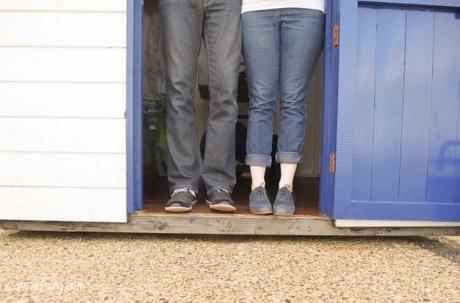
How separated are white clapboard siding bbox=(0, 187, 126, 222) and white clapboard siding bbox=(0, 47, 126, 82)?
475mm

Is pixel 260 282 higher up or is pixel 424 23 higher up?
pixel 424 23

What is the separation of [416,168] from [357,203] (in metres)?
0.30

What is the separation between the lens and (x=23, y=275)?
4.69ft

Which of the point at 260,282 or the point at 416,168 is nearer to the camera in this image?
the point at 260,282

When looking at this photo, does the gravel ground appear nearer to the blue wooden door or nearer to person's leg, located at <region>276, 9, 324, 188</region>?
the blue wooden door

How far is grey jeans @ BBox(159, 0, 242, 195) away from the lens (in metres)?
1.83

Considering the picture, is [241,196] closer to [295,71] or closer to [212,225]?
[212,225]

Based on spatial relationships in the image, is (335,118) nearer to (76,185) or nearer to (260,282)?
(260,282)

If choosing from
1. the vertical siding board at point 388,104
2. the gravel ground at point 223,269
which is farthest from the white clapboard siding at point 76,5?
the vertical siding board at point 388,104

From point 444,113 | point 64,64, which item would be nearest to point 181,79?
point 64,64

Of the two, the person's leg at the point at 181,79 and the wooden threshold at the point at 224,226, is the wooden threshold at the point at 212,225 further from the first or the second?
the person's leg at the point at 181,79

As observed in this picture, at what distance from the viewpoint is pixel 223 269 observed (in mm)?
1497

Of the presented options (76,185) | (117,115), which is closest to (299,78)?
(117,115)

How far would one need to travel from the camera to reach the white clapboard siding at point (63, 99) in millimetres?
1763
